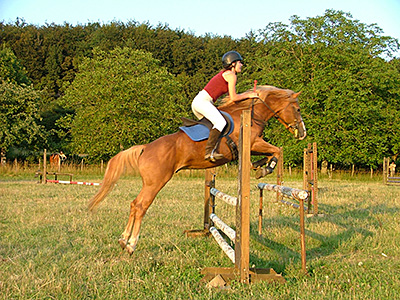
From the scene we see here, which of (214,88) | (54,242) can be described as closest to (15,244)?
(54,242)

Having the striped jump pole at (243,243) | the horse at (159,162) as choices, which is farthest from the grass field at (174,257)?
the horse at (159,162)

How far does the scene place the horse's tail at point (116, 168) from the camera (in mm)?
5875

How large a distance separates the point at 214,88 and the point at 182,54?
50.2m

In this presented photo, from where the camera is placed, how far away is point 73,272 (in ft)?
15.4

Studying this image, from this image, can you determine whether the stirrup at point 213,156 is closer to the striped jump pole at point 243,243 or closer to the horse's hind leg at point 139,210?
the horse's hind leg at point 139,210

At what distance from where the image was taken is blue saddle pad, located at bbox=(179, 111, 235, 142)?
19.0 ft

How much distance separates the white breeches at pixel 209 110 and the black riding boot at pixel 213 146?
80 millimetres

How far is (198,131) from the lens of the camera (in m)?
5.88

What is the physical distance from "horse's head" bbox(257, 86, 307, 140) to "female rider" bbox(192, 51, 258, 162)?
25.7 inches

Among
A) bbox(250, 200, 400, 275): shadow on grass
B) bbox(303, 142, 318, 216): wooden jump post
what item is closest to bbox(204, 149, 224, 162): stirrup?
bbox(250, 200, 400, 275): shadow on grass

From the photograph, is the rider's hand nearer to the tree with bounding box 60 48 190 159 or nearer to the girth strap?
the girth strap

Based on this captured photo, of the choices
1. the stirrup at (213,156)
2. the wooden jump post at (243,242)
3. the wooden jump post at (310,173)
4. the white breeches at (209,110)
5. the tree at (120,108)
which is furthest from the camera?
the tree at (120,108)

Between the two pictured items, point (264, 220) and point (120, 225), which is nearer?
point (120, 225)

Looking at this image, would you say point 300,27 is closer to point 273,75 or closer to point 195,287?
point 273,75
